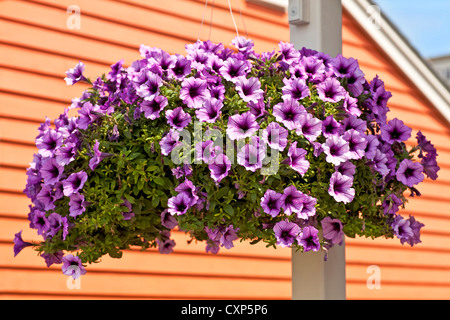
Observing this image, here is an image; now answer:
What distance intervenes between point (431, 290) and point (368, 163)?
3.38m

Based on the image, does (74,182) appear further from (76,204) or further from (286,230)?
(286,230)

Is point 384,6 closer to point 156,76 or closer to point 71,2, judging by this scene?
point 71,2

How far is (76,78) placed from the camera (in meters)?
1.66

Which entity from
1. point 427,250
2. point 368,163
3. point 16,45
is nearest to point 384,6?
point 427,250

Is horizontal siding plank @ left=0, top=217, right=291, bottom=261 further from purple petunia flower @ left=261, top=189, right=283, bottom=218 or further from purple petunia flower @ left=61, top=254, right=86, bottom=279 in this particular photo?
purple petunia flower @ left=261, top=189, right=283, bottom=218

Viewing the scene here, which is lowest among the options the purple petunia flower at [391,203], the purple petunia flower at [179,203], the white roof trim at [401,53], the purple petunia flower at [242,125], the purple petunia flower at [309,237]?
the purple petunia flower at [309,237]

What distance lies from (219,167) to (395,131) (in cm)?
49

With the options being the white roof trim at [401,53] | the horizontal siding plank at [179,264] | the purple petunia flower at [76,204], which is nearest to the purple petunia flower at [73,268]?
the purple petunia flower at [76,204]

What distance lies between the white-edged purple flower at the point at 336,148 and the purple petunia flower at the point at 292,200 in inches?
4.7

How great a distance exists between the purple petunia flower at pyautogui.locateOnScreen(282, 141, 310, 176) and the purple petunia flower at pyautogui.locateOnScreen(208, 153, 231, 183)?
0.13 meters

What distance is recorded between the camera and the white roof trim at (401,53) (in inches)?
168

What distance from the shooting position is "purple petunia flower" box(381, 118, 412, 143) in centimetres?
154

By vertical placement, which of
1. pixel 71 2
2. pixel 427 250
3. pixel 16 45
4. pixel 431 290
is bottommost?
pixel 431 290

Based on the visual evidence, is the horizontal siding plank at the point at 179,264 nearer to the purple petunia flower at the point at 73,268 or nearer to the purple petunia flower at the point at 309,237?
the purple petunia flower at the point at 73,268
